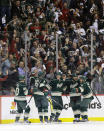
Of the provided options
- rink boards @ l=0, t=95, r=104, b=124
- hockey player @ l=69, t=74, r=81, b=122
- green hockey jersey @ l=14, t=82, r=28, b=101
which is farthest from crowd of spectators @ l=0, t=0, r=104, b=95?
hockey player @ l=69, t=74, r=81, b=122

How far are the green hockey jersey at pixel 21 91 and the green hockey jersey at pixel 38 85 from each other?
255mm

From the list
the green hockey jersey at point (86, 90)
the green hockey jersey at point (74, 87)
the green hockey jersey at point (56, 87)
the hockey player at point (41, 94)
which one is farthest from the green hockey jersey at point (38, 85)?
the green hockey jersey at point (86, 90)

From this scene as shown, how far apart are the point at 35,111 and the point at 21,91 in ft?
2.16

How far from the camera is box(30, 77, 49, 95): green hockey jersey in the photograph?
49.9ft

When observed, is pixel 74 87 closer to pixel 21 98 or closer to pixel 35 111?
pixel 35 111

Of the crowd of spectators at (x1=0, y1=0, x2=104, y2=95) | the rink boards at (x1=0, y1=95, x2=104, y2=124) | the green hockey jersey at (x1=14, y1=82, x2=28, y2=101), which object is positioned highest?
the crowd of spectators at (x1=0, y1=0, x2=104, y2=95)

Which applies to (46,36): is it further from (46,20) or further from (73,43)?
(46,20)

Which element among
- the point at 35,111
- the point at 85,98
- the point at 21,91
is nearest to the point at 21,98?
the point at 21,91

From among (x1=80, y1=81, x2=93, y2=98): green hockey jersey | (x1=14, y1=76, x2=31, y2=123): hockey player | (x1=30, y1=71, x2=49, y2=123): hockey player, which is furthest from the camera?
(x1=80, y1=81, x2=93, y2=98): green hockey jersey

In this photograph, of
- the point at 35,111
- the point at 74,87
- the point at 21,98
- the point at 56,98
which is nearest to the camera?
the point at 21,98

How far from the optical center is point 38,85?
600 inches

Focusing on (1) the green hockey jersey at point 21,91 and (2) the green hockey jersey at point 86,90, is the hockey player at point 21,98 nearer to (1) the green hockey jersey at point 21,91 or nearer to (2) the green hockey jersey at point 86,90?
(1) the green hockey jersey at point 21,91

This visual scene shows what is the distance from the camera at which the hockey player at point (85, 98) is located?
1526 centimetres

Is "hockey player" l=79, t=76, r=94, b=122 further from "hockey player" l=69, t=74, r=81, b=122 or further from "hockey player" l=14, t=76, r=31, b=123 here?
"hockey player" l=14, t=76, r=31, b=123
